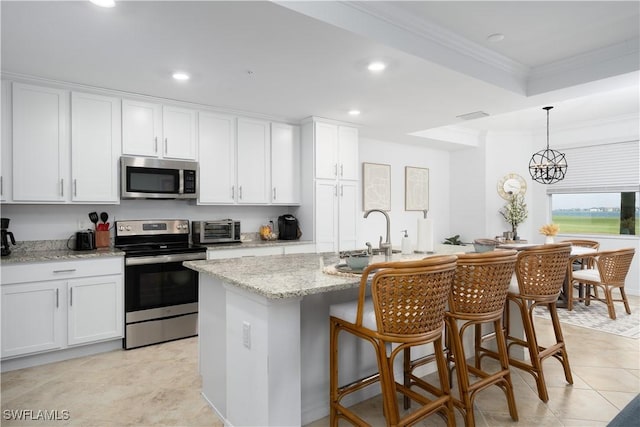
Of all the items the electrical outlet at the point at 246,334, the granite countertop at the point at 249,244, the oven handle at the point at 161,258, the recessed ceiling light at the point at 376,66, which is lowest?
the electrical outlet at the point at 246,334

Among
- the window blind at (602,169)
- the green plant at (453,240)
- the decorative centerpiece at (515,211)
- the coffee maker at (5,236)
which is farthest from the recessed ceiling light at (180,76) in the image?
the window blind at (602,169)

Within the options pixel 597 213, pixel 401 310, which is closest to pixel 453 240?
pixel 597 213

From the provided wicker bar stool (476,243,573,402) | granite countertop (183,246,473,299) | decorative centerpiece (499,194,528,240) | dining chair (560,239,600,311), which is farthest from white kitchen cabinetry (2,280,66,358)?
decorative centerpiece (499,194,528,240)

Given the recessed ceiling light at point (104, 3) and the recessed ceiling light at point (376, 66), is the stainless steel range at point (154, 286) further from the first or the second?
the recessed ceiling light at point (376, 66)

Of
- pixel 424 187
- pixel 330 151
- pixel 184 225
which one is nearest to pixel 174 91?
pixel 184 225

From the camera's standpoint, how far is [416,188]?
6344mm

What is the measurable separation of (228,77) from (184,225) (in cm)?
168

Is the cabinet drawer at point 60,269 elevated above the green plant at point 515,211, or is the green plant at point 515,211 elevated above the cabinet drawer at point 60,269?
the green plant at point 515,211

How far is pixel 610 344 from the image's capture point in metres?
3.44

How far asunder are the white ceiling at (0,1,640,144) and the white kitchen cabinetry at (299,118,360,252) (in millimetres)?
Result: 626

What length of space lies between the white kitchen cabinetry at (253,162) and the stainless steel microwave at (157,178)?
55 centimetres

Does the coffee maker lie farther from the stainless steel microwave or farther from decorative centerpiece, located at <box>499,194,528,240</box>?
decorative centerpiece, located at <box>499,194,528,240</box>

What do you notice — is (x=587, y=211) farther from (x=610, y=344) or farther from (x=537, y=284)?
(x=537, y=284)

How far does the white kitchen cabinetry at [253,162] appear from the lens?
425cm
